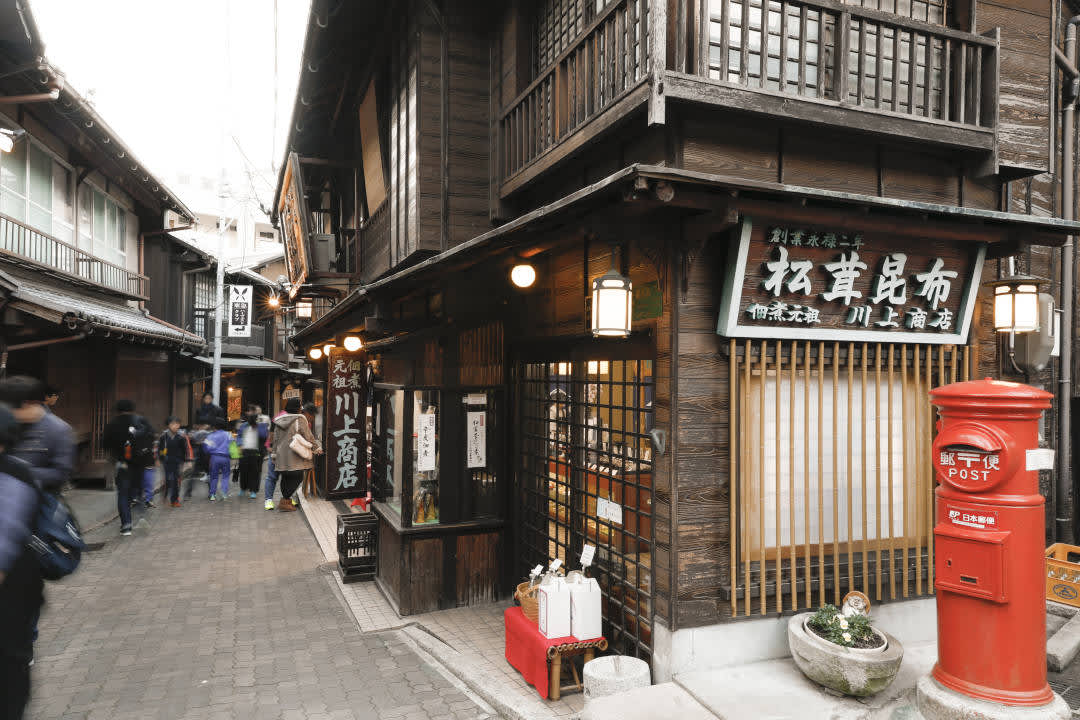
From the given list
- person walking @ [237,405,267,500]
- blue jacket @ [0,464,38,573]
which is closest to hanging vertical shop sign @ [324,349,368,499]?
person walking @ [237,405,267,500]

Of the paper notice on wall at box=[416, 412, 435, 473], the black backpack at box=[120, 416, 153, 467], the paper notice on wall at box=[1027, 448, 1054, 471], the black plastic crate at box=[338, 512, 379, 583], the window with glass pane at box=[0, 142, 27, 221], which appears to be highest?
the window with glass pane at box=[0, 142, 27, 221]

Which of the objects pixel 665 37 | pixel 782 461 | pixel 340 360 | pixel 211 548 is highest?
pixel 665 37

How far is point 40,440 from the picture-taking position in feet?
19.3

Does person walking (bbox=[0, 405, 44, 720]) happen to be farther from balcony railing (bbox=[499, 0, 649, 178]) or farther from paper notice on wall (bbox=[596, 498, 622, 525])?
balcony railing (bbox=[499, 0, 649, 178])

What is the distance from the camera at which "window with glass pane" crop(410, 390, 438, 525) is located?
8508 millimetres

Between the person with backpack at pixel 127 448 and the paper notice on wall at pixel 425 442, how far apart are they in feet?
22.8

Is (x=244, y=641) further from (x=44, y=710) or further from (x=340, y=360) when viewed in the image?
(x=340, y=360)

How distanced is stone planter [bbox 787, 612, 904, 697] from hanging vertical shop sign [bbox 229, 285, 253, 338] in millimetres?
25141

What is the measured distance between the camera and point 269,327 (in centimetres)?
3712

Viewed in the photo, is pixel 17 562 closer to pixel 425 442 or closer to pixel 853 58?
pixel 425 442

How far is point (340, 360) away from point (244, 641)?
827cm

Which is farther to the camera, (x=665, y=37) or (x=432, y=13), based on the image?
(x=432, y=13)

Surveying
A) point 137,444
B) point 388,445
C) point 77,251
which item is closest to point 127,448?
point 137,444

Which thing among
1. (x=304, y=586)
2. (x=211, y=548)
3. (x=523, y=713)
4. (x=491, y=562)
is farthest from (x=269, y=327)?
(x=523, y=713)
